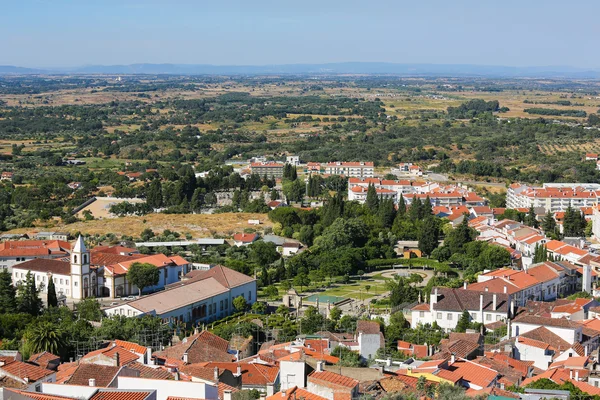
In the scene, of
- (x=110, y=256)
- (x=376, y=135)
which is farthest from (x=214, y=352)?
(x=376, y=135)

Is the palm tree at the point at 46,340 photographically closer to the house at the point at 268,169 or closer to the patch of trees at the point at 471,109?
the house at the point at 268,169

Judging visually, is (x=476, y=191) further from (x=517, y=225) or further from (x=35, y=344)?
(x=35, y=344)

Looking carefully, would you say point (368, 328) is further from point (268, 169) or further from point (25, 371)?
point (268, 169)

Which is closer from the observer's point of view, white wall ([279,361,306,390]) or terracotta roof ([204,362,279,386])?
white wall ([279,361,306,390])

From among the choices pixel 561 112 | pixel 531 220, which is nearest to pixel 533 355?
pixel 531 220

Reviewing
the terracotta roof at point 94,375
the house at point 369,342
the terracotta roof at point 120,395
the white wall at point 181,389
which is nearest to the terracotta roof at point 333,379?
the white wall at point 181,389

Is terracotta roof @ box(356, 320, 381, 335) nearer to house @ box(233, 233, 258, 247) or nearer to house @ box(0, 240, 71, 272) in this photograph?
house @ box(0, 240, 71, 272)

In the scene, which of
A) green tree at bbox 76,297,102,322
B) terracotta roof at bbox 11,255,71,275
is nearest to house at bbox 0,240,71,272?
terracotta roof at bbox 11,255,71,275
